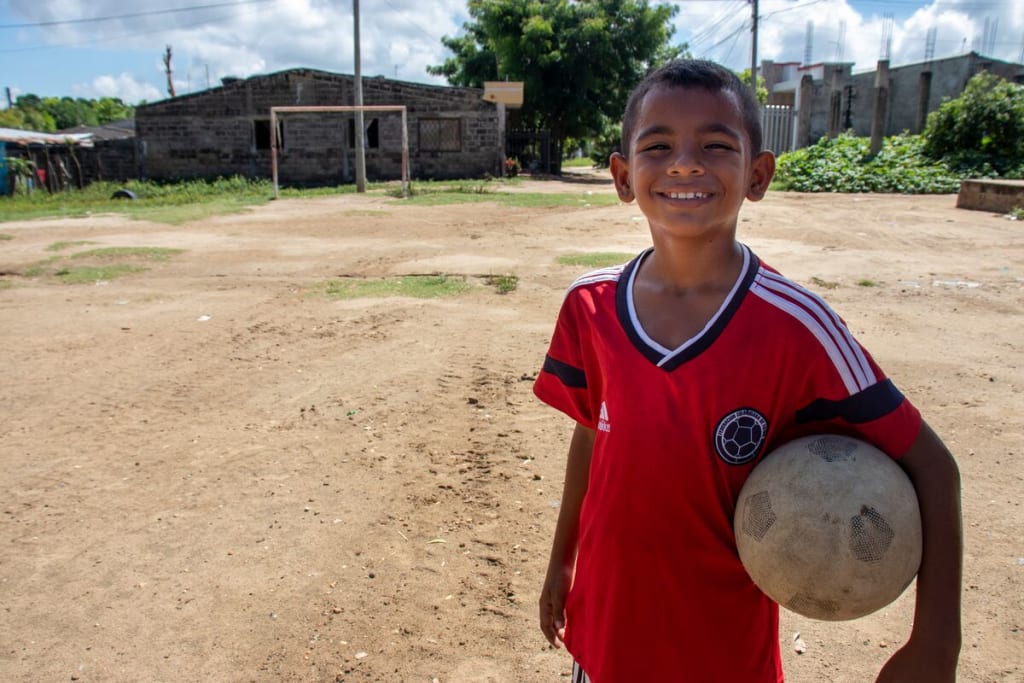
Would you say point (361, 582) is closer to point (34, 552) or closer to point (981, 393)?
point (34, 552)

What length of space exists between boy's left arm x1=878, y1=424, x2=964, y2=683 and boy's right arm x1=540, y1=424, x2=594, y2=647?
0.69 meters

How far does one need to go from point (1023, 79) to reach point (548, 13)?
17.3 m

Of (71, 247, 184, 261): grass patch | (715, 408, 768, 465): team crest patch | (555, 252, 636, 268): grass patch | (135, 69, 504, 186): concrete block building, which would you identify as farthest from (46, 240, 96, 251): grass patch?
(135, 69, 504, 186): concrete block building

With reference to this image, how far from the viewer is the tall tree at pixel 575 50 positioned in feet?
102

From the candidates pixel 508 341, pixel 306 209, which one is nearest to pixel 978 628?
pixel 508 341

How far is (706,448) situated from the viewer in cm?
145

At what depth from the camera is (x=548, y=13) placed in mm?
31516

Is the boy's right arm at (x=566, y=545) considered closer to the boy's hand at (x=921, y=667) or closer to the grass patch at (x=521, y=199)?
the boy's hand at (x=921, y=667)

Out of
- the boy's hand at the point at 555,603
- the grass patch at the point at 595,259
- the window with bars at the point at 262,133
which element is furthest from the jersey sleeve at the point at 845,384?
the window with bars at the point at 262,133

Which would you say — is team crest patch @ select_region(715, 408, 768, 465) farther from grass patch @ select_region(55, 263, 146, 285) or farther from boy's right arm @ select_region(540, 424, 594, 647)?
grass patch @ select_region(55, 263, 146, 285)

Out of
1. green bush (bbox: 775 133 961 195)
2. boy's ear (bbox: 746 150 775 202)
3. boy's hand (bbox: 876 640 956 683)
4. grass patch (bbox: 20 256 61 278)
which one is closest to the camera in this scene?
boy's hand (bbox: 876 640 956 683)

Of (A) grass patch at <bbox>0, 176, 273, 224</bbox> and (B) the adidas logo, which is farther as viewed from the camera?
(A) grass patch at <bbox>0, 176, 273, 224</bbox>

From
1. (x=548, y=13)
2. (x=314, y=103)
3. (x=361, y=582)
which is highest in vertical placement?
(x=548, y=13)

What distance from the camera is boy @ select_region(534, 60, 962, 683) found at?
1376mm
